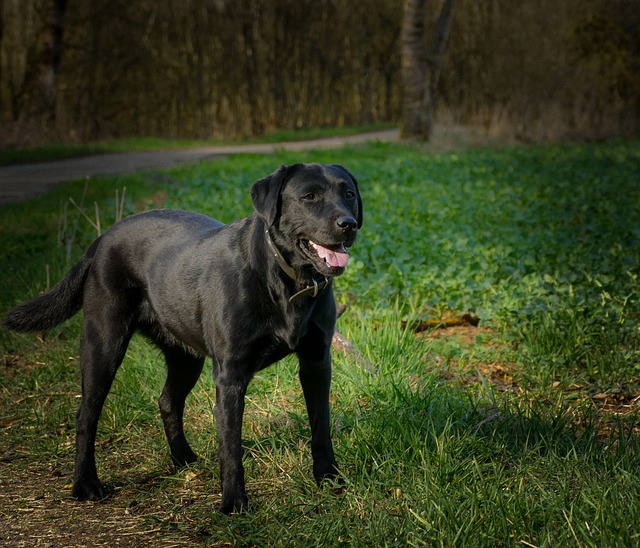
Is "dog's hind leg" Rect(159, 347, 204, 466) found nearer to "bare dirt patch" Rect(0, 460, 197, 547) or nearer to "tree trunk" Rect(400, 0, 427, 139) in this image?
"bare dirt patch" Rect(0, 460, 197, 547)

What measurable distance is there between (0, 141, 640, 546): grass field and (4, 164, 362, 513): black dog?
257 millimetres

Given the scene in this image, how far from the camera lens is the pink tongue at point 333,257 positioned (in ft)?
12.5

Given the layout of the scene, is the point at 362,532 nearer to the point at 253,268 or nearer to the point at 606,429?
the point at 253,268

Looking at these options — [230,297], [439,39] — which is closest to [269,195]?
[230,297]

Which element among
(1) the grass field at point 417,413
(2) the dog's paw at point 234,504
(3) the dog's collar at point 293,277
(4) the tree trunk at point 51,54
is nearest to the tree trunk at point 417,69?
(4) the tree trunk at point 51,54

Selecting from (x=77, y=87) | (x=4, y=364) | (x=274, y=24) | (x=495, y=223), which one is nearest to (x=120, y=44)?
(x=77, y=87)

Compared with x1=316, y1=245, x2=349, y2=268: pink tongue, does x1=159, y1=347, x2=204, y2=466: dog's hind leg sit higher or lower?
lower

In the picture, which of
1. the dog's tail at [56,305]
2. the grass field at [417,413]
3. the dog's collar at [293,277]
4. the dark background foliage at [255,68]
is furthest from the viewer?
the dark background foliage at [255,68]

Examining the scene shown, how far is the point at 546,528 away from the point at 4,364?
14.3ft

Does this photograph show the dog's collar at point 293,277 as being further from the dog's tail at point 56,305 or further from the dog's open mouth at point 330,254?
the dog's tail at point 56,305

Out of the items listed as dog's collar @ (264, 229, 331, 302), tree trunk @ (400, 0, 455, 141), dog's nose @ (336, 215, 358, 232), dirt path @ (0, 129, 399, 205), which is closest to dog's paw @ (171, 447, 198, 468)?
dog's collar @ (264, 229, 331, 302)

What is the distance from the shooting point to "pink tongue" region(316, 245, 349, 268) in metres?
3.80

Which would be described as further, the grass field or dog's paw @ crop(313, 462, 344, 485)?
dog's paw @ crop(313, 462, 344, 485)

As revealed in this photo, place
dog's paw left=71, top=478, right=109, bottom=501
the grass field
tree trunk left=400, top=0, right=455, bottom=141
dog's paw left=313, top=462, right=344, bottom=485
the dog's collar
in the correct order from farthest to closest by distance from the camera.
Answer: tree trunk left=400, top=0, right=455, bottom=141 < dog's paw left=71, top=478, right=109, bottom=501 < dog's paw left=313, top=462, right=344, bottom=485 < the dog's collar < the grass field
